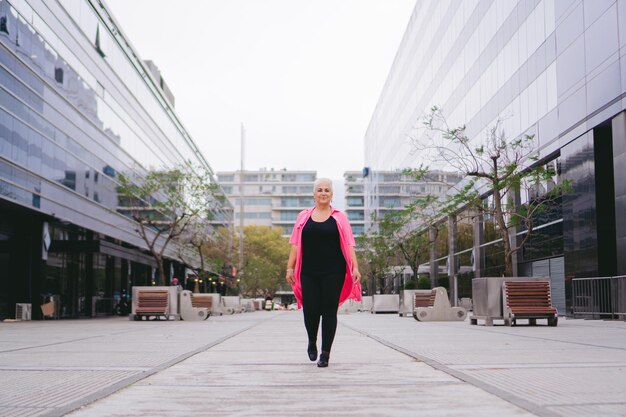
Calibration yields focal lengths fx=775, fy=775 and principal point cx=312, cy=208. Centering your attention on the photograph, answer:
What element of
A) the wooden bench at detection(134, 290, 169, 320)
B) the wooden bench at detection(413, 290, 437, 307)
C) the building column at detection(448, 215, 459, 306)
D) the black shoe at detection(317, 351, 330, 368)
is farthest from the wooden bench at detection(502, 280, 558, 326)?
the building column at detection(448, 215, 459, 306)

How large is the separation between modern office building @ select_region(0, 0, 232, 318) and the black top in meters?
20.7

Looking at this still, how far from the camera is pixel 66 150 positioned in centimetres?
3241

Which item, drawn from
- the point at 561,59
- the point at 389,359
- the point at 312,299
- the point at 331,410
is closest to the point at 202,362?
the point at 312,299

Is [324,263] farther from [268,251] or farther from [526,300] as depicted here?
[268,251]

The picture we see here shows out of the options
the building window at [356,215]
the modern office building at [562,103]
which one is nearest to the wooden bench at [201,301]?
the modern office building at [562,103]

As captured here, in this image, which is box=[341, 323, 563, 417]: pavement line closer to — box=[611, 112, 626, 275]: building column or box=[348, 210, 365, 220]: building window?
box=[611, 112, 626, 275]: building column

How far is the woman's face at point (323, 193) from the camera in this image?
24.3 feet

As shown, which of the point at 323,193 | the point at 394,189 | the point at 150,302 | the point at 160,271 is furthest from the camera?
the point at 394,189

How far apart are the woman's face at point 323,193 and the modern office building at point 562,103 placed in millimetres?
17713

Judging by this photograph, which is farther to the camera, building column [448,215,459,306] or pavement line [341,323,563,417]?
building column [448,215,459,306]

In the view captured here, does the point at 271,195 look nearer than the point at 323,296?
No

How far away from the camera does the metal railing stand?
2152cm

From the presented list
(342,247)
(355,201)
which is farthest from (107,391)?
(355,201)

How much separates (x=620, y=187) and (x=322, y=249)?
720 inches
